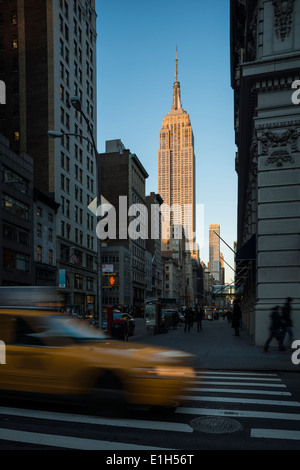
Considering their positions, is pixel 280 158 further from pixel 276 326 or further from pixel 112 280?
pixel 112 280

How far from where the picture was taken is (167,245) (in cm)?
16512

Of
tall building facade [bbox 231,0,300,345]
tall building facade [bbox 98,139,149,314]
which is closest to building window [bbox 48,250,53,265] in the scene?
tall building facade [bbox 231,0,300,345]

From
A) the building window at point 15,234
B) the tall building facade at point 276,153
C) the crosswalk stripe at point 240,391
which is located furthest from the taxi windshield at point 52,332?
the building window at point 15,234

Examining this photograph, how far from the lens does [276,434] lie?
212 inches

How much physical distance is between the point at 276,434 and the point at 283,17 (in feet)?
55.9

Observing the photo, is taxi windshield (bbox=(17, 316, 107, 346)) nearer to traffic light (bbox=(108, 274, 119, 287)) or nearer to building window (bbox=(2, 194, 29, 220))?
traffic light (bbox=(108, 274, 119, 287))

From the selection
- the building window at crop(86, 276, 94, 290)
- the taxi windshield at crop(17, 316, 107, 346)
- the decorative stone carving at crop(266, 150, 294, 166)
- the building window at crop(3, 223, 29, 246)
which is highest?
the decorative stone carving at crop(266, 150, 294, 166)

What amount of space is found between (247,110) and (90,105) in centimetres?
4893

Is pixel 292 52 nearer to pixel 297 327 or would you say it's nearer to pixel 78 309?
pixel 297 327

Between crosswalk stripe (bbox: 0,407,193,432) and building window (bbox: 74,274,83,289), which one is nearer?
crosswalk stripe (bbox: 0,407,193,432)

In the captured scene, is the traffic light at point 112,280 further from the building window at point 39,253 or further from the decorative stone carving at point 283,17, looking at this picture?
the building window at point 39,253

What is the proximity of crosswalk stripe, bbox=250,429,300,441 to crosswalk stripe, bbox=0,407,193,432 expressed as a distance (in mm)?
916

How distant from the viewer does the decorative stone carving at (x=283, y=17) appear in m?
16.7

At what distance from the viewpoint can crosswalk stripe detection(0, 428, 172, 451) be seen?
15.9 ft
